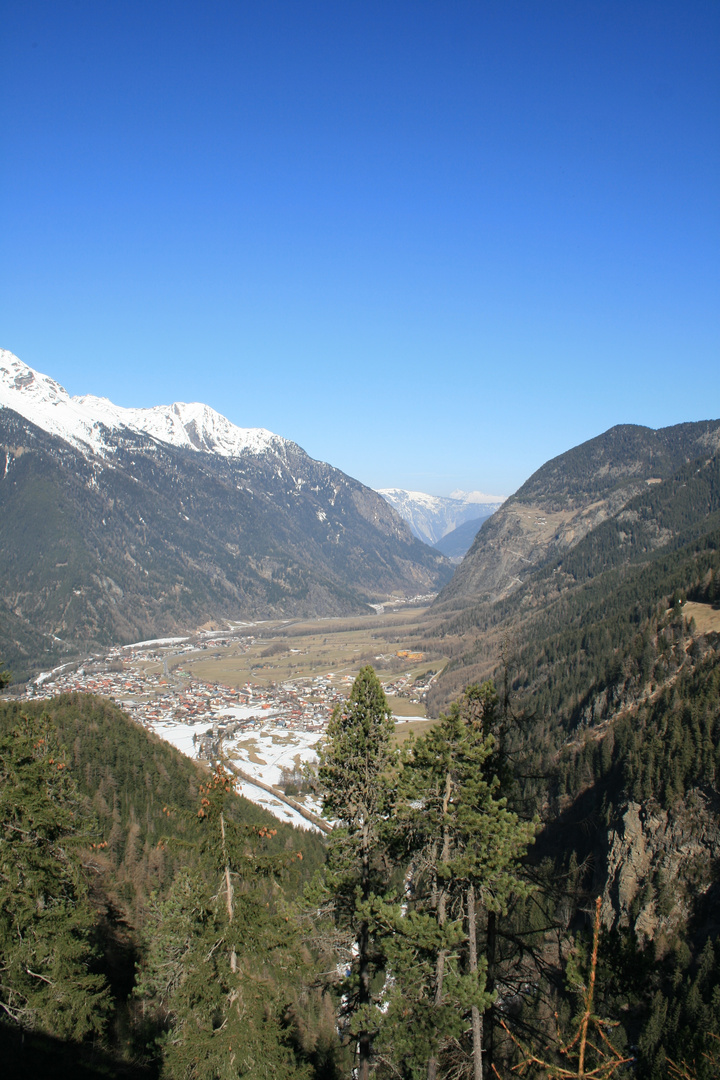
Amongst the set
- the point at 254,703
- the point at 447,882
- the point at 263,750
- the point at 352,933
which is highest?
the point at 447,882

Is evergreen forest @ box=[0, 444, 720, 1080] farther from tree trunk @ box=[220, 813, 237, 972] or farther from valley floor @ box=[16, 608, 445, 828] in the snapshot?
valley floor @ box=[16, 608, 445, 828]

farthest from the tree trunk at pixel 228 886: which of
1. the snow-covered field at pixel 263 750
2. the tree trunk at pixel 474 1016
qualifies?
the snow-covered field at pixel 263 750

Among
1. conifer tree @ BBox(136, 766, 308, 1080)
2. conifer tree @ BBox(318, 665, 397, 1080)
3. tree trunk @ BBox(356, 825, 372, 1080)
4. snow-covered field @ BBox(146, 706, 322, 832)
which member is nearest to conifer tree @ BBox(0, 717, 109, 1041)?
conifer tree @ BBox(136, 766, 308, 1080)

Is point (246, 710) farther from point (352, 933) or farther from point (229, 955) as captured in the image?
point (229, 955)

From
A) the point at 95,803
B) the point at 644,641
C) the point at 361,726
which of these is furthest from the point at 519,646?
the point at 361,726

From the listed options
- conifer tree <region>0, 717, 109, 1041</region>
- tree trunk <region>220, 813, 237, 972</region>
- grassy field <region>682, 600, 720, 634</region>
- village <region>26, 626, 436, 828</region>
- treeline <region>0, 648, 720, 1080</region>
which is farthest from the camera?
village <region>26, 626, 436, 828</region>

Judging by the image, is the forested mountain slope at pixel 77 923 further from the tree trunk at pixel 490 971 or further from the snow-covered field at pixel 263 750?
the snow-covered field at pixel 263 750

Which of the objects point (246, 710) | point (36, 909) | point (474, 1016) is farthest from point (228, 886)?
point (246, 710)

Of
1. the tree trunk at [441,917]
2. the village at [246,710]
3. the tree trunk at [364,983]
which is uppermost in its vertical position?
the tree trunk at [441,917]

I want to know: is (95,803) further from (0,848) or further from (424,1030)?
(424,1030)
